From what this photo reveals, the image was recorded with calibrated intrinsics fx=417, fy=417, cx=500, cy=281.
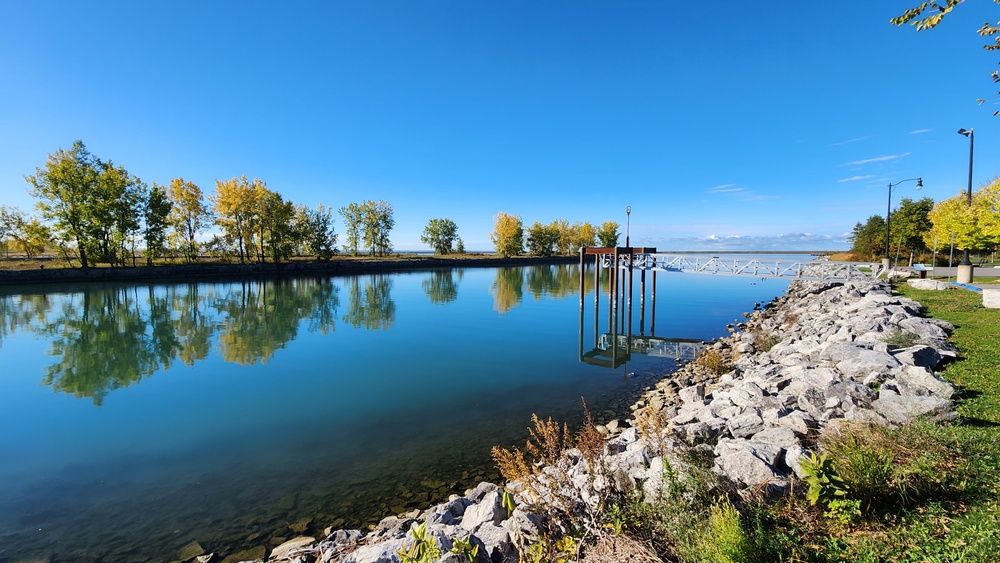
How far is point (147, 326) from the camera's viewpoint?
21109mm

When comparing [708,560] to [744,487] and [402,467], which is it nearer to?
[744,487]

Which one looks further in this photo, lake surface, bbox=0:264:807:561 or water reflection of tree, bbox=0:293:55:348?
water reflection of tree, bbox=0:293:55:348

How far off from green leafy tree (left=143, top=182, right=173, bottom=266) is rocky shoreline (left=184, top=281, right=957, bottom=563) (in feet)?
181

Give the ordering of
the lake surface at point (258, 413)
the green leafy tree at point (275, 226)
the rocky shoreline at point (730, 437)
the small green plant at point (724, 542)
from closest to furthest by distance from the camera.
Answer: the small green plant at point (724, 542) → the rocky shoreline at point (730, 437) → the lake surface at point (258, 413) → the green leafy tree at point (275, 226)

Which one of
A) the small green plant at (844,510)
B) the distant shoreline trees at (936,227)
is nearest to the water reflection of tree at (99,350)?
the small green plant at (844,510)

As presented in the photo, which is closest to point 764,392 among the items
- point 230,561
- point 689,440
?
point 689,440

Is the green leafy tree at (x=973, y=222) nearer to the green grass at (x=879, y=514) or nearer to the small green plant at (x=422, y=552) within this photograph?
the green grass at (x=879, y=514)

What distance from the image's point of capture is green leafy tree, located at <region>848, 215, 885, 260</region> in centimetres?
4562

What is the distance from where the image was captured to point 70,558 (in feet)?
17.5

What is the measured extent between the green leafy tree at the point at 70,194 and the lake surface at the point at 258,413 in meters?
22.6

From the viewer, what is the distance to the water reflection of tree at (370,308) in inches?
885

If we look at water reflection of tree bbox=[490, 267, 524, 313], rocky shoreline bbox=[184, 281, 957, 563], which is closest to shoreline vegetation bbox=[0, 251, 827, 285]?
water reflection of tree bbox=[490, 267, 524, 313]

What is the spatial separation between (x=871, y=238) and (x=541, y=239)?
56.7 meters

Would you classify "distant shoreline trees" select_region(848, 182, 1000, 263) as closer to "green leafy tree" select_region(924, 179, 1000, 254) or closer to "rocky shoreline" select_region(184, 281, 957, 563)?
"green leafy tree" select_region(924, 179, 1000, 254)
